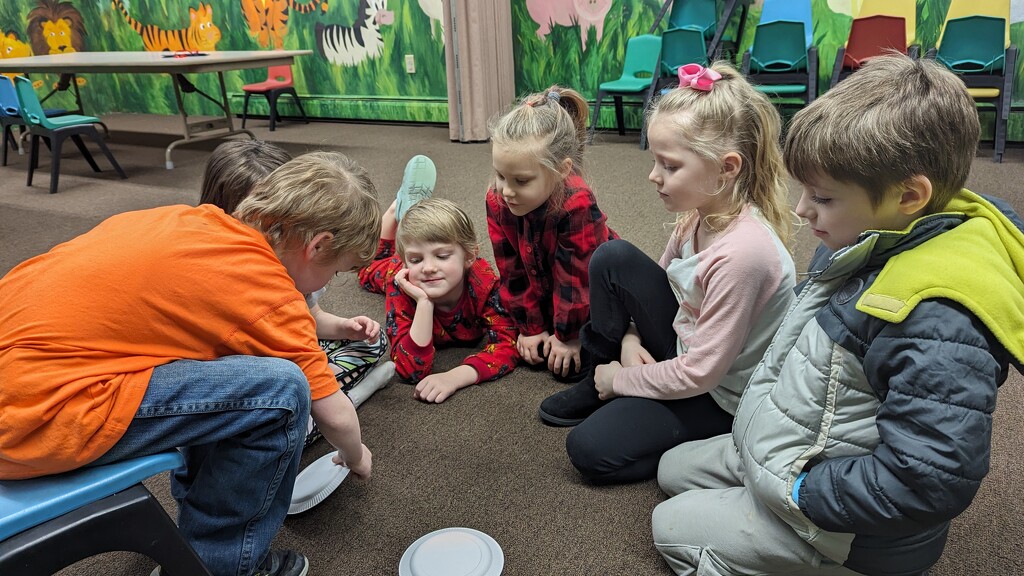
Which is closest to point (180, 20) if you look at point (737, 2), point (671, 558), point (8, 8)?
point (8, 8)

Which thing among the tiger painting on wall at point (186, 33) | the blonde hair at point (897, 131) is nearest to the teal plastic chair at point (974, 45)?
the blonde hair at point (897, 131)

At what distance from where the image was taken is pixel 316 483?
4.08 feet

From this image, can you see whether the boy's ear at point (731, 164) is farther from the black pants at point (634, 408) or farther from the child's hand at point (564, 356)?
the child's hand at point (564, 356)

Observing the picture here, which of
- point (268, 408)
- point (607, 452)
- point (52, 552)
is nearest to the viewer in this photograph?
point (52, 552)

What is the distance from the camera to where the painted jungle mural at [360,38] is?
4.30m

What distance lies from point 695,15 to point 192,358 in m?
3.95

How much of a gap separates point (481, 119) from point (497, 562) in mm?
3775

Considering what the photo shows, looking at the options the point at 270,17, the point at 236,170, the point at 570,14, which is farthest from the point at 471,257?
the point at 270,17

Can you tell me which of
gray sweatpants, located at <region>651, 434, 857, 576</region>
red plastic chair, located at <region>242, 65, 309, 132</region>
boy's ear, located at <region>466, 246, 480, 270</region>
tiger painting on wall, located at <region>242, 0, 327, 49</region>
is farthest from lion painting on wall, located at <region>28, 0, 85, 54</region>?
gray sweatpants, located at <region>651, 434, 857, 576</region>

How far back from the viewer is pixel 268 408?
920 mm

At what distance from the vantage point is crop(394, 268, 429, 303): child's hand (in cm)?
167

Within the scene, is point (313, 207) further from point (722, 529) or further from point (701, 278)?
point (722, 529)

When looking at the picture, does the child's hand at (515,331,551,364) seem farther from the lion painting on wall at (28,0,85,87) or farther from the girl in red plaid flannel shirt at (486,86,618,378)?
the lion painting on wall at (28,0,85,87)

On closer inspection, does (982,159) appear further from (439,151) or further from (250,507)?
(250,507)
